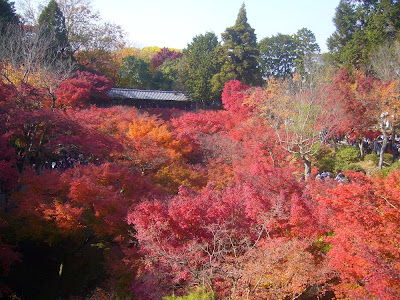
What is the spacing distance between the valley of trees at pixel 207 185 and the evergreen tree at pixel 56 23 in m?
0.15

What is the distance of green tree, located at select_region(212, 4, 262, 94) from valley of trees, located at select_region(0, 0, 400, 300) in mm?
101

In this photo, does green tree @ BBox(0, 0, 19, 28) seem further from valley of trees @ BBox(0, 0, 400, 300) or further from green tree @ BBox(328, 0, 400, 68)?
Answer: green tree @ BBox(328, 0, 400, 68)

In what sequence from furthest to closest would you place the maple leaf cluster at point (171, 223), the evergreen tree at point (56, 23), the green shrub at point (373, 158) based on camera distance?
1. the evergreen tree at point (56, 23)
2. the green shrub at point (373, 158)
3. the maple leaf cluster at point (171, 223)

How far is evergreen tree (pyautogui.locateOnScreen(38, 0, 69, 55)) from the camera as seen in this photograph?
72.9 feet

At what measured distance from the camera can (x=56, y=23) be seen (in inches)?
910

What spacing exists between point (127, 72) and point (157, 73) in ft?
8.93

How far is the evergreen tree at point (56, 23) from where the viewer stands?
22.2m

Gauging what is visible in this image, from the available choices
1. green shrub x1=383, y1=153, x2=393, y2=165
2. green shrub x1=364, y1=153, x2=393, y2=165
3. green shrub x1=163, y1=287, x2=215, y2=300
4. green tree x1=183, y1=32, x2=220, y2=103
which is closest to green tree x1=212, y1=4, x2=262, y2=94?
green tree x1=183, y1=32, x2=220, y2=103

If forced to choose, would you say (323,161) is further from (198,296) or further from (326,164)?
(198,296)

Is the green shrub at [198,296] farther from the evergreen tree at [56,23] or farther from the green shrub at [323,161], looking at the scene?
the evergreen tree at [56,23]

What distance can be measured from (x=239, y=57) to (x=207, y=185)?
15.3 m

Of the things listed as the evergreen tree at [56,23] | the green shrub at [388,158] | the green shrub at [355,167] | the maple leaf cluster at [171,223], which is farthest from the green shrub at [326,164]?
the evergreen tree at [56,23]

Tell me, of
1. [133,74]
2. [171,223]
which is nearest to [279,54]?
[133,74]

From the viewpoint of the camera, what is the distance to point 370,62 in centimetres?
2106
